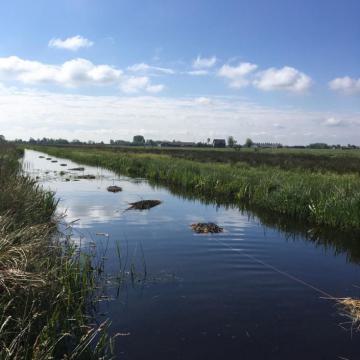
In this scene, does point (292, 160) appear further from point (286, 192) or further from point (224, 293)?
point (224, 293)

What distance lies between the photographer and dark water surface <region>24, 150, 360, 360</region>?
22.4 feet

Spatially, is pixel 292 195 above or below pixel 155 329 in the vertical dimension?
above

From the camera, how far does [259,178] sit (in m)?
24.0

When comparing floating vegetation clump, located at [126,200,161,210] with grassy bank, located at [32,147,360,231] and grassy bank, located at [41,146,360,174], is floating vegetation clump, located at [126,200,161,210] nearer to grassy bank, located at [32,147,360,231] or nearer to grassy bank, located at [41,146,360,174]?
grassy bank, located at [32,147,360,231]

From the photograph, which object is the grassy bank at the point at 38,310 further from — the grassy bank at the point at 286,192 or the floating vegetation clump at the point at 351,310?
the grassy bank at the point at 286,192

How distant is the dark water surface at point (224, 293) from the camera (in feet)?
22.4

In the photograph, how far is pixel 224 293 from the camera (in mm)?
9125

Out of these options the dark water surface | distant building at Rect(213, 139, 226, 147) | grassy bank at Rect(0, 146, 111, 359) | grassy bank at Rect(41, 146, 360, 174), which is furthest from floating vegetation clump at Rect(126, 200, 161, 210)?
distant building at Rect(213, 139, 226, 147)

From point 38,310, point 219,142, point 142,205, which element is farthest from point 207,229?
point 219,142

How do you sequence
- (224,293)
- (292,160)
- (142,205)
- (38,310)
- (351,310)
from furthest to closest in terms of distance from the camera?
(292,160), (142,205), (224,293), (351,310), (38,310)

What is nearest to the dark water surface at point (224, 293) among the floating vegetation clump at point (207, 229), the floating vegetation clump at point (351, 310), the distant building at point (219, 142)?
the floating vegetation clump at point (351, 310)

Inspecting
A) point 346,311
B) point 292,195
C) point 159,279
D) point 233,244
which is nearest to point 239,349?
point 346,311

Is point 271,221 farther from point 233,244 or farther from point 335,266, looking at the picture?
point 335,266

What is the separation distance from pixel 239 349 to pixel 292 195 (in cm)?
1294
